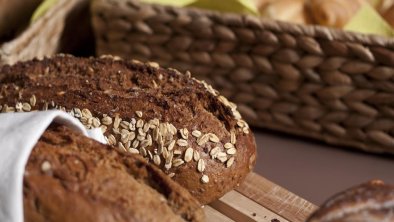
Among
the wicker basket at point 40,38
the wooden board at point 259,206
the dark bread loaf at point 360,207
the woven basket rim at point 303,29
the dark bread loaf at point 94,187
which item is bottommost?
the wicker basket at point 40,38

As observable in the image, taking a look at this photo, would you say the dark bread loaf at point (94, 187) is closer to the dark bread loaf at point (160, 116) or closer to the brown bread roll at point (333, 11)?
the dark bread loaf at point (160, 116)

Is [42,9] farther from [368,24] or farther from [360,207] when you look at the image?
[360,207]

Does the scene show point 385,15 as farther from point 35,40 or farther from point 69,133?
point 69,133

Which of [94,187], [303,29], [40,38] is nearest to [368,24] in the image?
[303,29]

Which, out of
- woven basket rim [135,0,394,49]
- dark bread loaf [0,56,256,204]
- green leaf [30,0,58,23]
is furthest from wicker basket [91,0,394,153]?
dark bread loaf [0,56,256,204]

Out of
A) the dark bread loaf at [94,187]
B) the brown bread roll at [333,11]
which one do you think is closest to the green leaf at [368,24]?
the brown bread roll at [333,11]

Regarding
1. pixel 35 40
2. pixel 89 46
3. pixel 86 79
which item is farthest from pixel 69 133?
pixel 89 46
